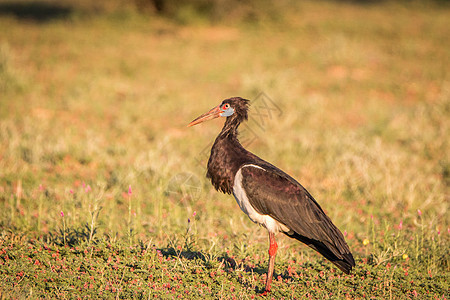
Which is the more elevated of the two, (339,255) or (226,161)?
(226,161)

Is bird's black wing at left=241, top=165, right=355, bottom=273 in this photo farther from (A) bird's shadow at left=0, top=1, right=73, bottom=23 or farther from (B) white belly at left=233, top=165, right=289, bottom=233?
(A) bird's shadow at left=0, top=1, right=73, bottom=23

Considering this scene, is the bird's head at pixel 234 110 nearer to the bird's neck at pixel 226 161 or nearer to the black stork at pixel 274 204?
the bird's neck at pixel 226 161

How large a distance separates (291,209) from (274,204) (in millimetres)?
164

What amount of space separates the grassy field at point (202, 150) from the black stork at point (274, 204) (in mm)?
360

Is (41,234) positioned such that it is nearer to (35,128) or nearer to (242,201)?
(242,201)

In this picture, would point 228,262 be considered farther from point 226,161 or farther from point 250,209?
point 226,161

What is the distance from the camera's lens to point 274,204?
167 inches

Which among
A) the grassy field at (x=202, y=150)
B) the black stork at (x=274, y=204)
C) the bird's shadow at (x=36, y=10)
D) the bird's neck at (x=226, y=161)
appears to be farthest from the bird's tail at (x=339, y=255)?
the bird's shadow at (x=36, y=10)

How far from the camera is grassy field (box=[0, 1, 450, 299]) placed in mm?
4418

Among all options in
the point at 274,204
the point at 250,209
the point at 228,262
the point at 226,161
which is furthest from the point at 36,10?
the point at 274,204

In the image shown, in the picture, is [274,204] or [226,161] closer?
[274,204]

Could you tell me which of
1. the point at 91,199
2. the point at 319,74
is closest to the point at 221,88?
the point at 319,74

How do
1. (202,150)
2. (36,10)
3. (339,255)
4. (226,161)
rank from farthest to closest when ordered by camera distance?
(36,10)
(202,150)
(226,161)
(339,255)

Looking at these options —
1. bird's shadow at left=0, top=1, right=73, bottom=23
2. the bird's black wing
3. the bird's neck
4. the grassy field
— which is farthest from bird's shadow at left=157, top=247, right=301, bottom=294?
bird's shadow at left=0, top=1, right=73, bottom=23
